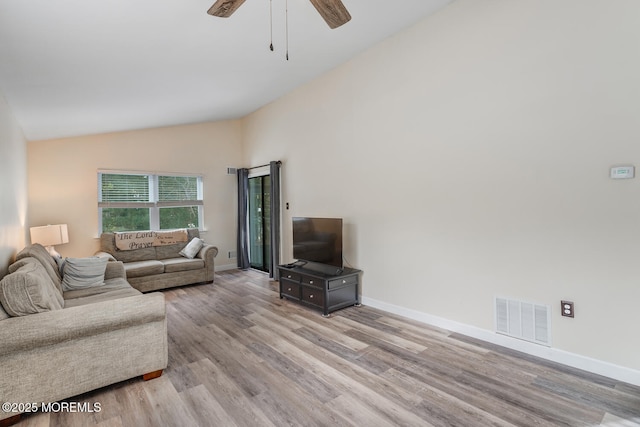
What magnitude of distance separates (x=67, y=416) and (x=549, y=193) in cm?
392

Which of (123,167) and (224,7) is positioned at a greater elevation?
(224,7)

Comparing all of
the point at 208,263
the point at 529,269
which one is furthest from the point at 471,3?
the point at 208,263

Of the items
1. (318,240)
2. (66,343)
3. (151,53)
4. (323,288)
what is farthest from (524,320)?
(151,53)

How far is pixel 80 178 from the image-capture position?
5301 mm

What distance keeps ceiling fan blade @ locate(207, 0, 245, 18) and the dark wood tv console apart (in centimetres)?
284

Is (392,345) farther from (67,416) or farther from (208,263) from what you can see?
(208,263)

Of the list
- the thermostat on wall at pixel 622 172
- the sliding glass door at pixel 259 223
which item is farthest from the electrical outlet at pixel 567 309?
the sliding glass door at pixel 259 223

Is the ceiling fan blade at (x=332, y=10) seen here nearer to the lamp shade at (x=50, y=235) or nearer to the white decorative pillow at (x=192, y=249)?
the white decorative pillow at (x=192, y=249)

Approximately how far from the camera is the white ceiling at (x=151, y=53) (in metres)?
2.22

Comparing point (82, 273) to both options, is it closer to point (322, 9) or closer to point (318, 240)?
point (318, 240)

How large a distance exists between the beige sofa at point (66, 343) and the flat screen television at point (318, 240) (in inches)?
83.2

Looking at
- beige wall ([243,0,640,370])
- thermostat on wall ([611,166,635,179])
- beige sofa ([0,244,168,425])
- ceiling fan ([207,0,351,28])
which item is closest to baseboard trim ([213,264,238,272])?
beige wall ([243,0,640,370])

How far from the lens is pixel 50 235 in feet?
15.1

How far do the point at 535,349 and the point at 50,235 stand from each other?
6.05 metres
